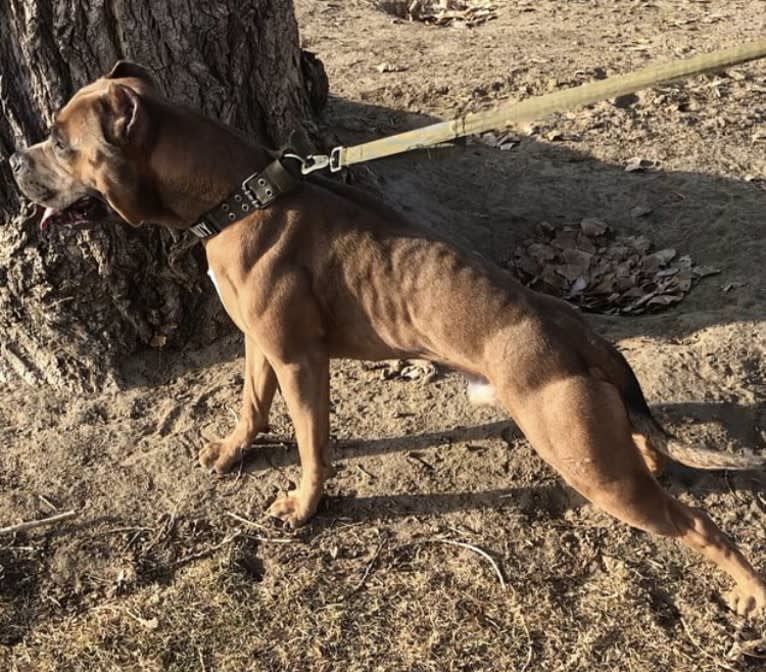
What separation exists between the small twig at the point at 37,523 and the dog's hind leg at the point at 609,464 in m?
2.18

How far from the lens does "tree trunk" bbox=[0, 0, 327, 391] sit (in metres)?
4.28

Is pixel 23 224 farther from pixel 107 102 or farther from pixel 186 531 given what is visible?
pixel 186 531

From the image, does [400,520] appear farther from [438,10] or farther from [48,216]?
[438,10]

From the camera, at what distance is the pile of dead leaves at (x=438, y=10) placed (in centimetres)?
991

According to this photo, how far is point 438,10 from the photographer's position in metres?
10.3

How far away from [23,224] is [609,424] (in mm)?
2946

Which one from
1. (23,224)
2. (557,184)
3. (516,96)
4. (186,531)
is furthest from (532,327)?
(516,96)

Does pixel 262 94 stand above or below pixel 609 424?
above

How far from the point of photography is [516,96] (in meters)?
7.49

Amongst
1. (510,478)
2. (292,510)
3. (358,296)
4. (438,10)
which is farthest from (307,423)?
(438,10)

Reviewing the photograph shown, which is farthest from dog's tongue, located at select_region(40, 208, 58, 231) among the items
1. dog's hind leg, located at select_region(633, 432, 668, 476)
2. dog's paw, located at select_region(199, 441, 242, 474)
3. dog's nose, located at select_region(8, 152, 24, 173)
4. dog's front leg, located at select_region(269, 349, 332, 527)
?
dog's hind leg, located at select_region(633, 432, 668, 476)

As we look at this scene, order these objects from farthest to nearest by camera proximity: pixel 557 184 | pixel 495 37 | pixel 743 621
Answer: pixel 495 37, pixel 557 184, pixel 743 621

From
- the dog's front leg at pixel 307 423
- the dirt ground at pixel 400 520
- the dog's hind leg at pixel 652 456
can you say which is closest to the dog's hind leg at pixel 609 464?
the dirt ground at pixel 400 520

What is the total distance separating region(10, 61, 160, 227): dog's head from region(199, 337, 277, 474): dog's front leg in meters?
0.95
